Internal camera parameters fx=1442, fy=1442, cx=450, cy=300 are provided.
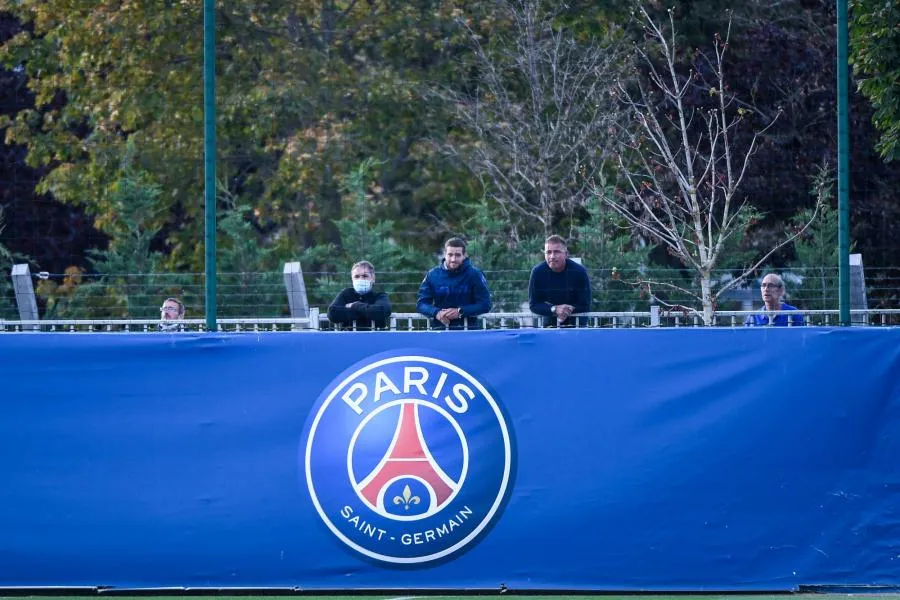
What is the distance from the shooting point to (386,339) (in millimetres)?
7961

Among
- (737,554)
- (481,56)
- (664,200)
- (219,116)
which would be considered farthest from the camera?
(219,116)

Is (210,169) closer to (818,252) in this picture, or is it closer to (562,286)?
(562,286)

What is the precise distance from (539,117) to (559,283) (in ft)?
36.5

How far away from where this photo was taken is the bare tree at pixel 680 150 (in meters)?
17.5

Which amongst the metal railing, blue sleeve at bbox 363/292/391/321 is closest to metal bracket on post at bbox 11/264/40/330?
the metal railing

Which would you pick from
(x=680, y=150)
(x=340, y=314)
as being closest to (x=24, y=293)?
(x=340, y=314)

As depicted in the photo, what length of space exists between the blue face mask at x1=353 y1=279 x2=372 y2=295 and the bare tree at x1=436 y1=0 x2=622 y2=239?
10.3m

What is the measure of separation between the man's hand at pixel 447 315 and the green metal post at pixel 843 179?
2.40 metres

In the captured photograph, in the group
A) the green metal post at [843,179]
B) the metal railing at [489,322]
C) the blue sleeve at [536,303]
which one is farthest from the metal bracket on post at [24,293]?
the green metal post at [843,179]

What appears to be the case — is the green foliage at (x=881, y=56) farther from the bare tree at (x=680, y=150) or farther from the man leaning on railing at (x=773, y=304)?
the man leaning on railing at (x=773, y=304)

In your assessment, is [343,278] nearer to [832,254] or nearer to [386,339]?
[832,254]

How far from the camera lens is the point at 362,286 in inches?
386

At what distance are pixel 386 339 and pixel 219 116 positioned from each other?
16.1m

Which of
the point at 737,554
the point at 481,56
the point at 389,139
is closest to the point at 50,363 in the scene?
the point at 737,554
